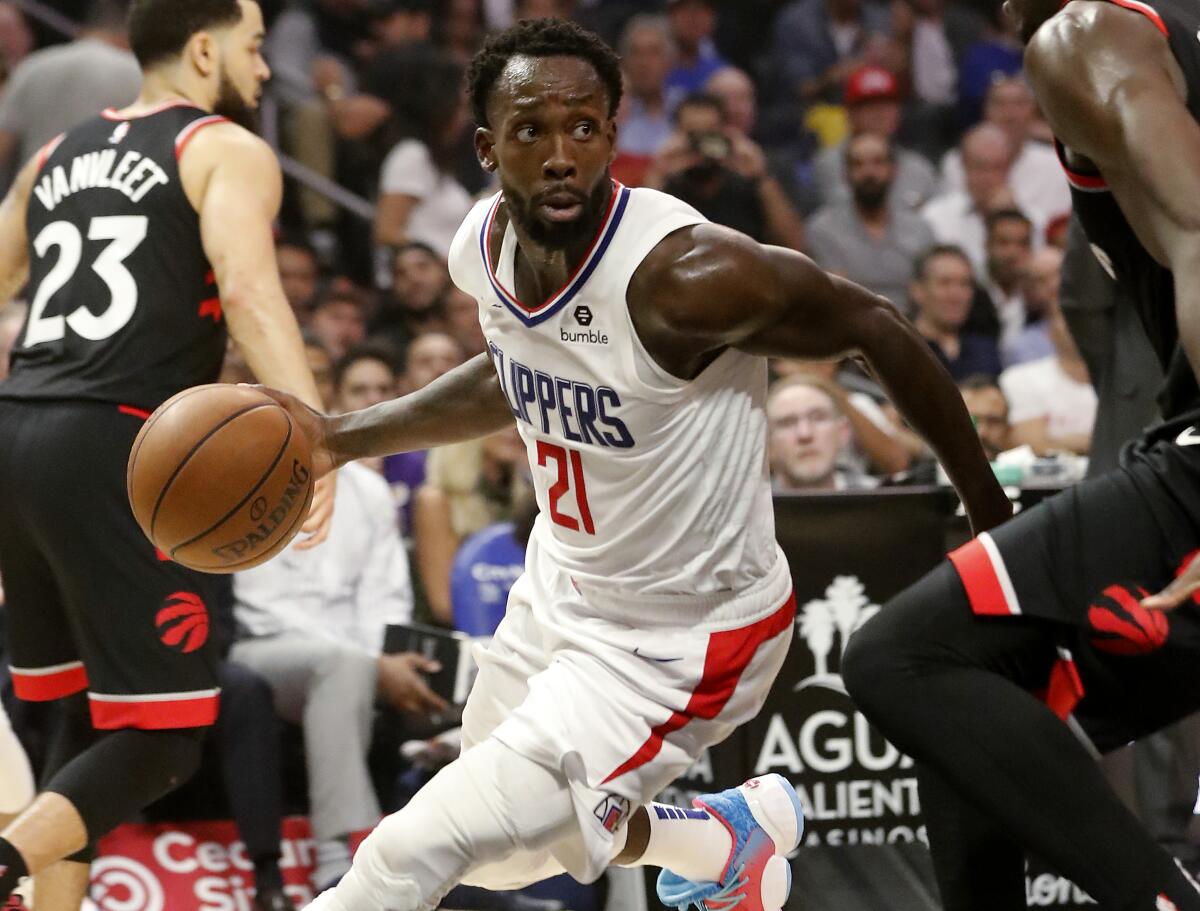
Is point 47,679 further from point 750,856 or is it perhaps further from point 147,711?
point 750,856

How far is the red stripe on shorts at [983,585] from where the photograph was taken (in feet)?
9.04

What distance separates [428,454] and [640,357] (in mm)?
3500

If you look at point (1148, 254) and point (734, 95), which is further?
point (734, 95)

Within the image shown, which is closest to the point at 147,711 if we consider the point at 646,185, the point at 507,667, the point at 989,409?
the point at 507,667

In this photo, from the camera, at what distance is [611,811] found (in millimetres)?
2953

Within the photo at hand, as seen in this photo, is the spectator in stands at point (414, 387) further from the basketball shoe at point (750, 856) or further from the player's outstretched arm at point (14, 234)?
the basketball shoe at point (750, 856)

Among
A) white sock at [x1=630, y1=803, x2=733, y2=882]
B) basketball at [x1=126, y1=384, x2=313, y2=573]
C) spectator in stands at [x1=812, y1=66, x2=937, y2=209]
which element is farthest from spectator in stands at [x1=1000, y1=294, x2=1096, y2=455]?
basketball at [x1=126, y1=384, x2=313, y2=573]

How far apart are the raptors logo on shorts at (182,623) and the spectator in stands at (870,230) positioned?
15.6 feet

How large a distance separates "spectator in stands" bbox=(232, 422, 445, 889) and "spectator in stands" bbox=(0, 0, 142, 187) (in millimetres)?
2513

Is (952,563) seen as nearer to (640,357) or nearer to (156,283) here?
(640,357)

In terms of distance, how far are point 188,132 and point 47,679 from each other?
53.4 inches

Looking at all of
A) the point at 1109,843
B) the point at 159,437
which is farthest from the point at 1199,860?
the point at 159,437

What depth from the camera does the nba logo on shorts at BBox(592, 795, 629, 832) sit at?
2.93 meters

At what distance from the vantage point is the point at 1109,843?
270 centimetres
